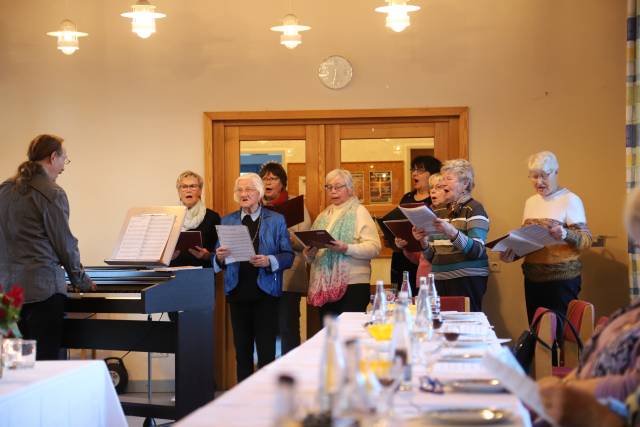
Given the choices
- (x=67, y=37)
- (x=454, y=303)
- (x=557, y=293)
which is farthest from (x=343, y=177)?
(x=67, y=37)

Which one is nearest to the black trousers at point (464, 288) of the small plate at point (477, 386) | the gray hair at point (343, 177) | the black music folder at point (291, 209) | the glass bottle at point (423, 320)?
the gray hair at point (343, 177)

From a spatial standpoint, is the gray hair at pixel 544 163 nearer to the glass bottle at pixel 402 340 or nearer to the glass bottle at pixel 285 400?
the glass bottle at pixel 402 340

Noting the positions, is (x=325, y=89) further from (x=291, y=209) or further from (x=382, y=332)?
(x=382, y=332)

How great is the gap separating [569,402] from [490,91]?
4867 mm

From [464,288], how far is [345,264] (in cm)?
89

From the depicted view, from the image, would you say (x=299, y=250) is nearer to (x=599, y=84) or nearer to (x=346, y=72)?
(x=346, y=72)

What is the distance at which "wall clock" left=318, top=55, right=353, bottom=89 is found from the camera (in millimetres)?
6781

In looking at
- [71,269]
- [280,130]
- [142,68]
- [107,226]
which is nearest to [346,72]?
[280,130]

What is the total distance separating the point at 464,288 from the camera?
17.6 feet

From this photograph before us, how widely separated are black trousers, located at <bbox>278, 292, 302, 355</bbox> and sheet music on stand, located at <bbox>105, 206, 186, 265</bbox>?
183 centimetres

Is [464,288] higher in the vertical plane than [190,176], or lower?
lower

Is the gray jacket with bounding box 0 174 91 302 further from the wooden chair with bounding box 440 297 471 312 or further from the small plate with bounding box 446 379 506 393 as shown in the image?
the small plate with bounding box 446 379 506 393

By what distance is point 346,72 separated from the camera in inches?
267

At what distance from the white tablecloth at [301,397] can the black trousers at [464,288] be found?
2.50 meters
